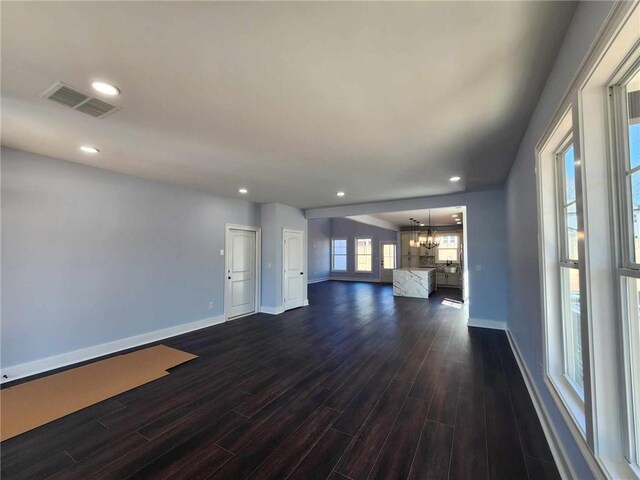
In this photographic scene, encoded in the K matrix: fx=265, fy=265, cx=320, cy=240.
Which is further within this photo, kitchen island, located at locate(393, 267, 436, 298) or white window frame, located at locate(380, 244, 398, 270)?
white window frame, located at locate(380, 244, 398, 270)

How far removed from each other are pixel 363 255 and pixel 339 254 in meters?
1.22

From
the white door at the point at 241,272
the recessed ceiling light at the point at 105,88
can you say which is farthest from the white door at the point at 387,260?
the recessed ceiling light at the point at 105,88

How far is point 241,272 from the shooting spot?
19.3 feet

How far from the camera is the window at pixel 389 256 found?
12.1 meters

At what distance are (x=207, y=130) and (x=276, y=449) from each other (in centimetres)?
268

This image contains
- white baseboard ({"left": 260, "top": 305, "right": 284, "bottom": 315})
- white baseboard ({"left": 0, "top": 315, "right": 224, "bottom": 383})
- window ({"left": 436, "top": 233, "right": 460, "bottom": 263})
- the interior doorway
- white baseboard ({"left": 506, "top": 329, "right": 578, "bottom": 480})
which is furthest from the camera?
window ({"left": 436, "top": 233, "right": 460, "bottom": 263})

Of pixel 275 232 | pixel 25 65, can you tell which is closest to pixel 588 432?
pixel 25 65

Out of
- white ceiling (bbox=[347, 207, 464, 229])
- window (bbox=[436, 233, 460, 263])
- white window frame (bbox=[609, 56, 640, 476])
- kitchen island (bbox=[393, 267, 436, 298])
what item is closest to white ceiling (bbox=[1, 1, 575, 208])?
white window frame (bbox=[609, 56, 640, 476])

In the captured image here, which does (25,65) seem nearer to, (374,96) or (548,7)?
(374,96)

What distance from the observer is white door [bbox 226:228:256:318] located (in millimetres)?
5555

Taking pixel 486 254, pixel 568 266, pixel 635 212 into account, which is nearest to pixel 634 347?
pixel 635 212

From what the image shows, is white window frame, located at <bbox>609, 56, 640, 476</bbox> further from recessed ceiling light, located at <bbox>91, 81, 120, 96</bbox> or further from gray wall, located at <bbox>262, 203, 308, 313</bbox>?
gray wall, located at <bbox>262, 203, 308, 313</bbox>

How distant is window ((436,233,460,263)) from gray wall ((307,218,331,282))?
5024 mm

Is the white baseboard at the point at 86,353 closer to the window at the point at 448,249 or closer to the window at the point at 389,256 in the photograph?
the window at the point at 389,256
